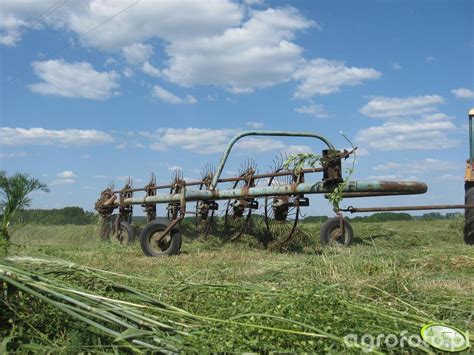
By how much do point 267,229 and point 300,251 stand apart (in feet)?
2.80

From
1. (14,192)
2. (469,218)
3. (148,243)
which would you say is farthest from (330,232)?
(14,192)

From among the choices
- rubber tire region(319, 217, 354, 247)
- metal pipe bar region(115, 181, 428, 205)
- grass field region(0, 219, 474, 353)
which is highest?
metal pipe bar region(115, 181, 428, 205)

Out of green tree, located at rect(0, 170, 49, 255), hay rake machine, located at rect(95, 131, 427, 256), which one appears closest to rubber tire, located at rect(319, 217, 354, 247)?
hay rake machine, located at rect(95, 131, 427, 256)

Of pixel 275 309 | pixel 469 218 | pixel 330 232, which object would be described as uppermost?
pixel 469 218

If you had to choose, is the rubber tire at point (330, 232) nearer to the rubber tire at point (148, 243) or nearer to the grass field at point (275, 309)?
the rubber tire at point (148, 243)

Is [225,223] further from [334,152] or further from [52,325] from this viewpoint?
[52,325]

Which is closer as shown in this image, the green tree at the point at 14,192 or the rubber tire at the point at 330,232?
the green tree at the point at 14,192

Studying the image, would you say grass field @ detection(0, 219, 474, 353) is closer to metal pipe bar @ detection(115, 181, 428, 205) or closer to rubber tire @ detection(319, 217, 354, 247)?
metal pipe bar @ detection(115, 181, 428, 205)

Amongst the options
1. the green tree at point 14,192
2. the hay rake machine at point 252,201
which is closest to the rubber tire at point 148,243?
the hay rake machine at point 252,201

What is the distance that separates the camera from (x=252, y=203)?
9.23 metres

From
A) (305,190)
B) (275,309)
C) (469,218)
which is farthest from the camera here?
(469,218)

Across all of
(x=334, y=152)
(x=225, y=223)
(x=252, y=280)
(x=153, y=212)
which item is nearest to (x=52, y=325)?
(x=252, y=280)

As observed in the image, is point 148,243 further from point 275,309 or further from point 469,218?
point 275,309

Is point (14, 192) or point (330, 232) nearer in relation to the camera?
point (14, 192)
